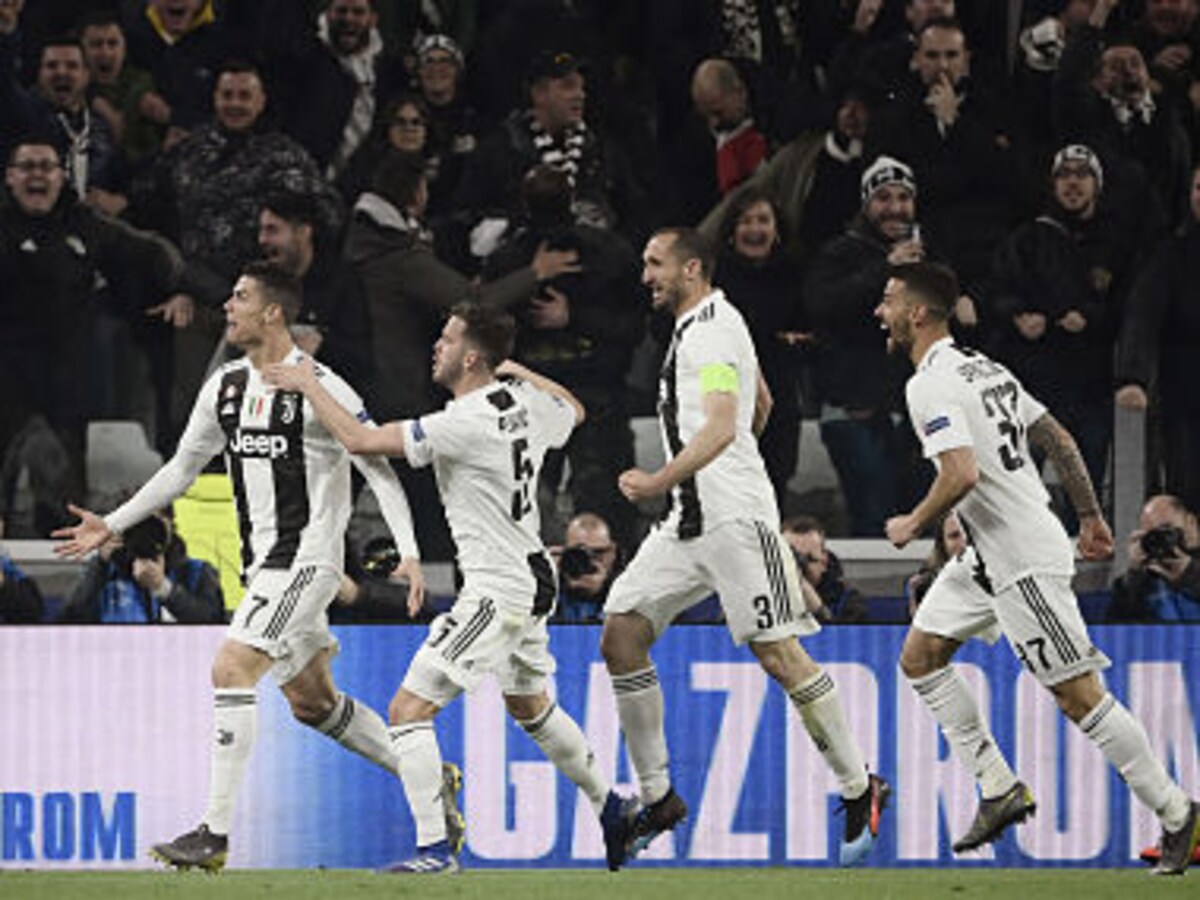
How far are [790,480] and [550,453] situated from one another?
44.9 inches

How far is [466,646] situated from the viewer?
414 inches

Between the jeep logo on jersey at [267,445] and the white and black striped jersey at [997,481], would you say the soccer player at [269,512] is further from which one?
the white and black striped jersey at [997,481]

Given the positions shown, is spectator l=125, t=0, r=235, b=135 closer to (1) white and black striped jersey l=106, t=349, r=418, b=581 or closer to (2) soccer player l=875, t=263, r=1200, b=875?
(1) white and black striped jersey l=106, t=349, r=418, b=581

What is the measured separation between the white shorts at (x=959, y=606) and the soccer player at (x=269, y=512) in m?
1.83

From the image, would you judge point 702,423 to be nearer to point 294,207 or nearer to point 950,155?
point 294,207

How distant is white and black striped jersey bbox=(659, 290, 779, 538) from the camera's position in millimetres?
10578

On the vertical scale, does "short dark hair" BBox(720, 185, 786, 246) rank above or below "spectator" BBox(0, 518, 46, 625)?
above

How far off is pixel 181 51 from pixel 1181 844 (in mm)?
7181

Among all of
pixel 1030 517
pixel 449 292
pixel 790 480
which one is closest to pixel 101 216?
pixel 449 292

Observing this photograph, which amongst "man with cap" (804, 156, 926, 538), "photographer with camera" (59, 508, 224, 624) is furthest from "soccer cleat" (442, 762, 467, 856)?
"man with cap" (804, 156, 926, 538)

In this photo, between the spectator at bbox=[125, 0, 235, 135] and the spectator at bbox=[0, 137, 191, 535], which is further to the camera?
the spectator at bbox=[125, 0, 235, 135]

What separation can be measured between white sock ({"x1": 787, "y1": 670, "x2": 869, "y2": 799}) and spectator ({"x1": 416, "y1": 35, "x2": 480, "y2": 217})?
500cm

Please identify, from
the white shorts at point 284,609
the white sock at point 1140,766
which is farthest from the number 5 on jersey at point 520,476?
the white sock at point 1140,766

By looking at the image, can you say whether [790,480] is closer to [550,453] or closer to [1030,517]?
[550,453]
